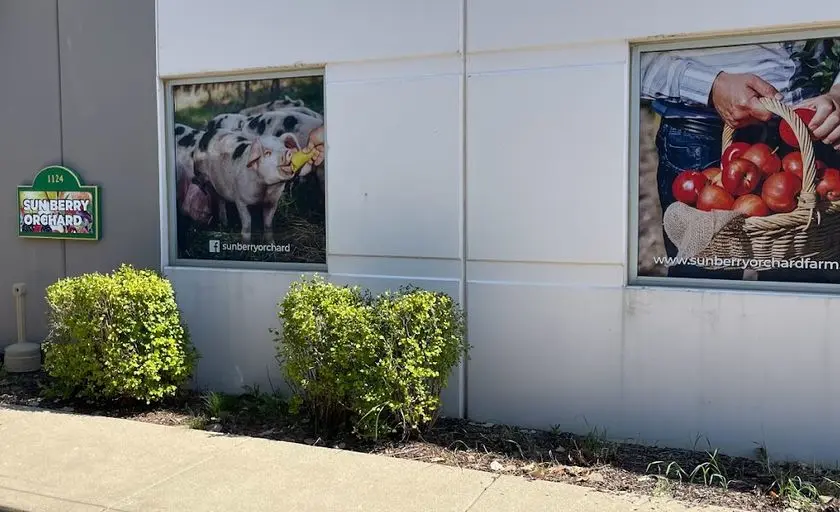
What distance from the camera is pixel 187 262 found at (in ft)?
24.9

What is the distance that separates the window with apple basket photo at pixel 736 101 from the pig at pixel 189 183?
13.6 feet

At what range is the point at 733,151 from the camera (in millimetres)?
5562

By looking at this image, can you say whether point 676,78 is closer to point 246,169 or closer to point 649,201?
point 649,201

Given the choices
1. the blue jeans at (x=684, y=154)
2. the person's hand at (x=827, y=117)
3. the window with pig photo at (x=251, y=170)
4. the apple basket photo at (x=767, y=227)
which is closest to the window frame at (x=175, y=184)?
the window with pig photo at (x=251, y=170)

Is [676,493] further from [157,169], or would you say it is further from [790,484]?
[157,169]

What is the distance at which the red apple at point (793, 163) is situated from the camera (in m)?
5.38

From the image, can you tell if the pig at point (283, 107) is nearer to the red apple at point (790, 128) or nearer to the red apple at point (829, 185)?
the red apple at point (790, 128)

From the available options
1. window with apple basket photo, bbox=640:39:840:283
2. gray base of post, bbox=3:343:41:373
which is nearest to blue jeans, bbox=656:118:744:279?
window with apple basket photo, bbox=640:39:840:283

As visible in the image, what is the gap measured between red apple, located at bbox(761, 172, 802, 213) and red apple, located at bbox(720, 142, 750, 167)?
0.89 ft

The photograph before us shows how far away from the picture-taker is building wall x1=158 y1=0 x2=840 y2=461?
547cm

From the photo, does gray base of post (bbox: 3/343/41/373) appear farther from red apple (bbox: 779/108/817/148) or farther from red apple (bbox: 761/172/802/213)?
red apple (bbox: 779/108/817/148)

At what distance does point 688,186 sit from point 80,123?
596 cm

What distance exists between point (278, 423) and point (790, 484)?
371cm

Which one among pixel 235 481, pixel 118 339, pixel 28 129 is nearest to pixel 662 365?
pixel 235 481
